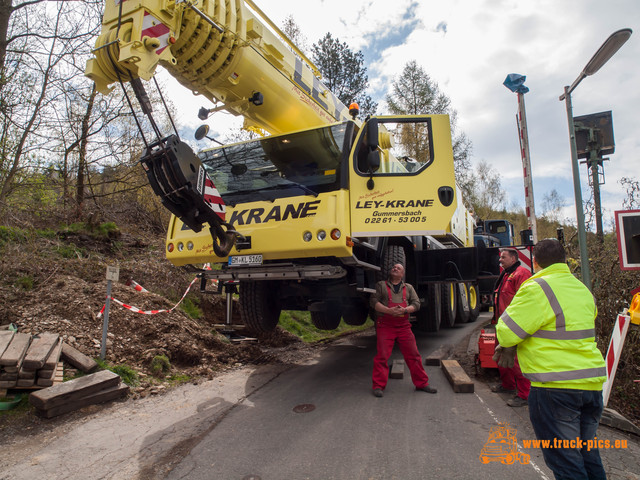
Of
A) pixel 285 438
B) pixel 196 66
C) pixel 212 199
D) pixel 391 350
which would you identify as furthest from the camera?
pixel 391 350

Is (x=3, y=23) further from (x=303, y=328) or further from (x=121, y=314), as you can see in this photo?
(x=303, y=328)

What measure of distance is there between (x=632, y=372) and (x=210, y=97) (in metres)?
5.87

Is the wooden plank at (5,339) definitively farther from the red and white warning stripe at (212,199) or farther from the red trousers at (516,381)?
the red trousers at (516,381)

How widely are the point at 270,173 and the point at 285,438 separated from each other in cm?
306

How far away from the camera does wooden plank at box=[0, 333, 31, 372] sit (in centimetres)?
386

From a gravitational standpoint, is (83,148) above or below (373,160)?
above

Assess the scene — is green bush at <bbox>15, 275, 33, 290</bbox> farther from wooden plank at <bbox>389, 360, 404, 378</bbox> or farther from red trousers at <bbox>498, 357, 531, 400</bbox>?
red trousers at <bbox>498, 357, 531, 400</bbox>

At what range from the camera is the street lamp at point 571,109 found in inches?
203

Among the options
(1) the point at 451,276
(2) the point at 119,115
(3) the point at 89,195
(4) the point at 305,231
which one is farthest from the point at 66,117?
(1) the point at 451,276

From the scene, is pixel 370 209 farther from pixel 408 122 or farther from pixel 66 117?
pixel 66 117

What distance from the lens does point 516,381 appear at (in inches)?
165

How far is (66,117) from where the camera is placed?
8.64 metres

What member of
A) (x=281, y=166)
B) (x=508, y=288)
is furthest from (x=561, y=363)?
(x=281, y=166)

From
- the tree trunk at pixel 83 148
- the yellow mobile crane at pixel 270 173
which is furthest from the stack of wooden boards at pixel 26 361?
the tree trunk at pixel 83 148
